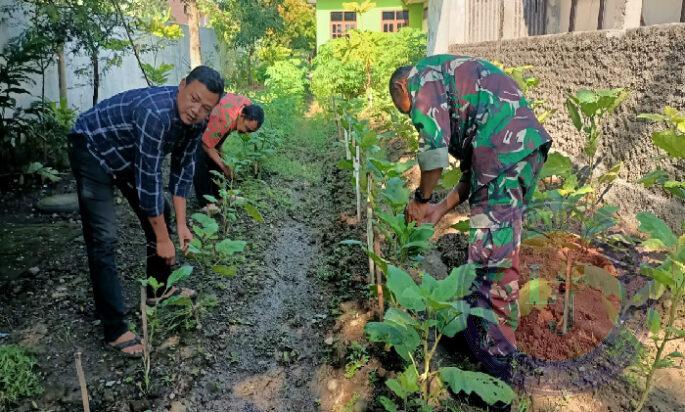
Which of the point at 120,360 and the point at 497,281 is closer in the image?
the point at 497,281

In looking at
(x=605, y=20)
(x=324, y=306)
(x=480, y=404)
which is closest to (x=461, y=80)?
(x=480, y=404)

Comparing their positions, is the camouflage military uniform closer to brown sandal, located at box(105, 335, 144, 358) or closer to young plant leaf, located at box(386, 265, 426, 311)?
young plant leaf, located at box(386, 265, 426, 311)

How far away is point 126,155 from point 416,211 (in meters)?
1.60

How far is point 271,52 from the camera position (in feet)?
61.8

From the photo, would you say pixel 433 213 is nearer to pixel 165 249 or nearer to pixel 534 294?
pixel 534 294

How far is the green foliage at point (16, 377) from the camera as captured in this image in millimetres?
2582

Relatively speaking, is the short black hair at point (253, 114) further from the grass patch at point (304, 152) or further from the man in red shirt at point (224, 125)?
the grass patch at point (304, 152)

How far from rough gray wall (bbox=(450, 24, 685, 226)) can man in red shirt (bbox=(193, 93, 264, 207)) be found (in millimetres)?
3138

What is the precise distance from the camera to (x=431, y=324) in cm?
220

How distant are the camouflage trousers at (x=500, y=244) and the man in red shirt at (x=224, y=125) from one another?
9.19 ft

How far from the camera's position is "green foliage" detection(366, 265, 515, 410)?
2.09 m

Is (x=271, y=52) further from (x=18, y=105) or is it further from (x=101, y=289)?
(x=101, y=289)

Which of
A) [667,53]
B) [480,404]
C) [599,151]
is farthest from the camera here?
[599,151]

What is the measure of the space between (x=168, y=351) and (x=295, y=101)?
9.05m
